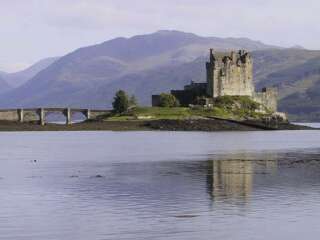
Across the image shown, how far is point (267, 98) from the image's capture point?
174m

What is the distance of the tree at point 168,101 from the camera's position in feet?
518

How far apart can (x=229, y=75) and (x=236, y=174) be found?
382ft

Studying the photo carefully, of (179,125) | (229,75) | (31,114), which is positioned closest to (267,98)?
(229,75)

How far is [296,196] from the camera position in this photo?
1452 inches

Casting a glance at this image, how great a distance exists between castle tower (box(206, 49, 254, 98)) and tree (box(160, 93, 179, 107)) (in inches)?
305

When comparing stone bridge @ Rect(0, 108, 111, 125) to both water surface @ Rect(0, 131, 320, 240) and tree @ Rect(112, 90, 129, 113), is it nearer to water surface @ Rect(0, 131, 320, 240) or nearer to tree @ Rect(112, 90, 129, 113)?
tree @ Rect(112, 90, 129, 113)

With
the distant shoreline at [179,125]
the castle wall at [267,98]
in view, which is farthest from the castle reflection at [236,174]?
the castle wall at [267,98]

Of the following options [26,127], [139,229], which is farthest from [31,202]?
[26,127]

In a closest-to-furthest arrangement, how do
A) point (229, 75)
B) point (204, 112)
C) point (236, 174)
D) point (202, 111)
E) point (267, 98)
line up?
point (236, 174) → point (204, 112) → point (202, 111) → point (229, 75) → point (267, 98)

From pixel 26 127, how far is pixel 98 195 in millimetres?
124449

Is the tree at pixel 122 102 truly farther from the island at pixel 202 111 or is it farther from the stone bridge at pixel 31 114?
the stone bridge at pixel 31 114

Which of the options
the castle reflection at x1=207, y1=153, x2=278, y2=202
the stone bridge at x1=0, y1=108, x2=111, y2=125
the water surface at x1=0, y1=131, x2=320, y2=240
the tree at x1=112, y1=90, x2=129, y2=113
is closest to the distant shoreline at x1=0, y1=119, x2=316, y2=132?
the tree at x1=112, y1=90, x2=129, y2=113

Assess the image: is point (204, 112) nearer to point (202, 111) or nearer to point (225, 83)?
point (202, 111)

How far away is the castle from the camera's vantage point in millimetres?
163125
